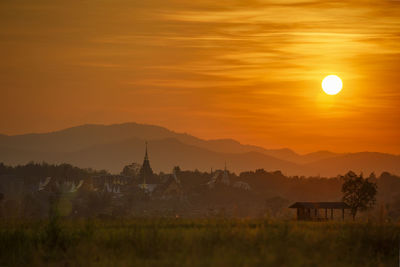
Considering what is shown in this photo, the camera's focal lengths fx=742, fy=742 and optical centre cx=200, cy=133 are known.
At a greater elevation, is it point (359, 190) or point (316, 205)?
point (359, 190)

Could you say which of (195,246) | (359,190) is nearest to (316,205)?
(359,190)

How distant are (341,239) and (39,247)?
39.0 feet

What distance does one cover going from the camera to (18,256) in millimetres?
26547

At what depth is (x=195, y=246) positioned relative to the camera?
26500mm

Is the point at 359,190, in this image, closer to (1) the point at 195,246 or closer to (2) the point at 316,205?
(2) the point at 316,205

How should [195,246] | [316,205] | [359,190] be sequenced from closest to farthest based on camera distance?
[195,246] → [316,205] → [359,190]

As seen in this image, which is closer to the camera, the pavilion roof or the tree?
the pavilion roof

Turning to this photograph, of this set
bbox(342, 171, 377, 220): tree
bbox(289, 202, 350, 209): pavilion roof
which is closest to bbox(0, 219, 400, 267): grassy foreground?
bbox(289, 202, 350, 209): pavilion roof

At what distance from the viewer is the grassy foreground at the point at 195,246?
24672 millimetres

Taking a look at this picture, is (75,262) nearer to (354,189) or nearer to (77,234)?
(77,234)

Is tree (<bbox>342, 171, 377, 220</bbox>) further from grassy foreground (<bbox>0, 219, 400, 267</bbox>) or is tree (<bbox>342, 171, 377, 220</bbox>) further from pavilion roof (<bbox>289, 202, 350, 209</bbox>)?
grassy foreground (<bbox>0, 219, 400, 267</bbox>)

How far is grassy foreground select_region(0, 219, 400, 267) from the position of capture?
24.7 meters

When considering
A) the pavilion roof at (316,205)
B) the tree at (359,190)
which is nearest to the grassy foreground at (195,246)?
the pavilion roof at (316,205)

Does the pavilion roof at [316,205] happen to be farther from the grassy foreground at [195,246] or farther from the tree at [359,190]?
the grassy foreground at [195,246]
